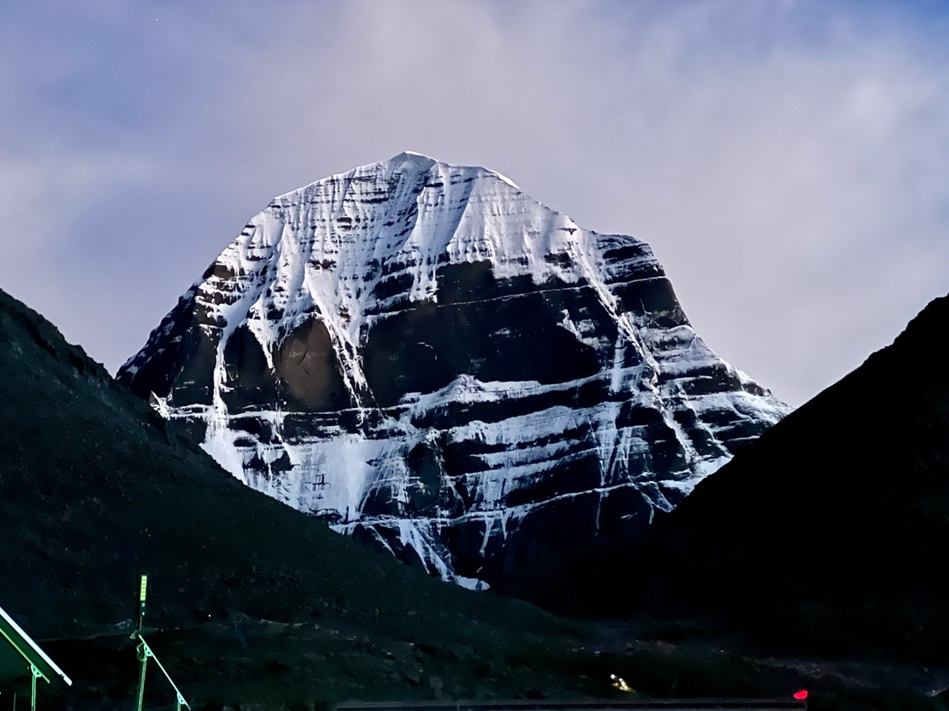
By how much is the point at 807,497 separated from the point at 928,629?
1802 centimetres

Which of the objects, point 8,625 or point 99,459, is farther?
point 99,459

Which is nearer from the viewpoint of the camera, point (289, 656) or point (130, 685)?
point (130, 685)

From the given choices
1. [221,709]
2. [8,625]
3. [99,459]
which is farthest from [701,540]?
[8,625]

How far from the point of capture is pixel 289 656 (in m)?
59.1

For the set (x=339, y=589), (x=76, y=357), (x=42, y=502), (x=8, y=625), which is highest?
(x=76, y=357)

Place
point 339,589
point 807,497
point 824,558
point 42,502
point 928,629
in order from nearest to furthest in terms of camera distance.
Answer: point 42,502
point 339,589
point 928,629
point 824,558
point 807,497

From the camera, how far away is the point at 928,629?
82.1 meters

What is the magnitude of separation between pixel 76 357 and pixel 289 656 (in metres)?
41.5

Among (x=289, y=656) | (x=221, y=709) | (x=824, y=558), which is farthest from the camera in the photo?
(x=824, y=558)

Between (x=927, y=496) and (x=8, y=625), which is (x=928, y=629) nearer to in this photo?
(x=927, y=496)

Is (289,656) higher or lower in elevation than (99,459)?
lower

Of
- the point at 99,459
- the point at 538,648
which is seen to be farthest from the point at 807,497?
the point at 99,459

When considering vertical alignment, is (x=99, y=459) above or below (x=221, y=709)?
above

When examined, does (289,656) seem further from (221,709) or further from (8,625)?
(8,625)
